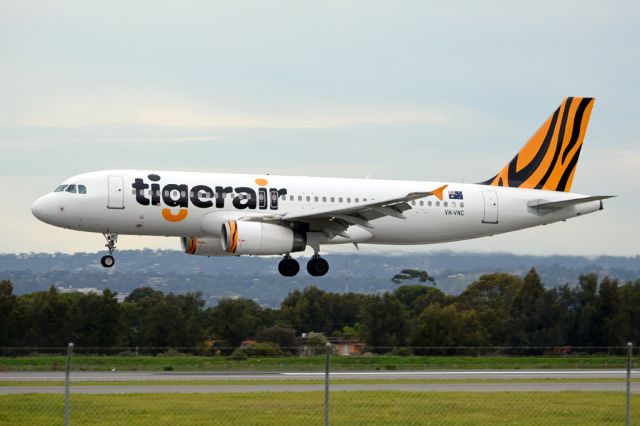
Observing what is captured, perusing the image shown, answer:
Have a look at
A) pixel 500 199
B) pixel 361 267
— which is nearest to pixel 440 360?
pixel 500 199

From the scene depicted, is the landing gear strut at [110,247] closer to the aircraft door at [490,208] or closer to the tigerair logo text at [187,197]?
the tigerair logo text at [187,197]

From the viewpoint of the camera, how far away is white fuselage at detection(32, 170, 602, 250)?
44.0 metres

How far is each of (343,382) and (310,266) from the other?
1409cm

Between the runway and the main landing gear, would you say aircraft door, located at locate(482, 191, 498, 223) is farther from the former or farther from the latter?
the runway

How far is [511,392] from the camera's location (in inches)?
1170

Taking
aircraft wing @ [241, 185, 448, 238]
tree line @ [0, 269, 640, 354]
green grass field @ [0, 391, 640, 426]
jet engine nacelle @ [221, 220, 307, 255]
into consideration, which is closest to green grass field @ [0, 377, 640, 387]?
green grass field @ [0, 391, 640, 426]

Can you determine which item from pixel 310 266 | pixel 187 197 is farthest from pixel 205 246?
pixel 310 266

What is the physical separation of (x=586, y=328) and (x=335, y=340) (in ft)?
51.7

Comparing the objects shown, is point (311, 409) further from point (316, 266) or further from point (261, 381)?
point (316, 266)

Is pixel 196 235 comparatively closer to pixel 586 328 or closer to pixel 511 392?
pixel 511 392

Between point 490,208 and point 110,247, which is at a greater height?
point 490,208

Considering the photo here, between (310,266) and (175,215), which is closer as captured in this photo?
(175,215)

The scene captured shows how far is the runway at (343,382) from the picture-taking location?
29859mm

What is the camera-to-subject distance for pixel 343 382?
3409cm
